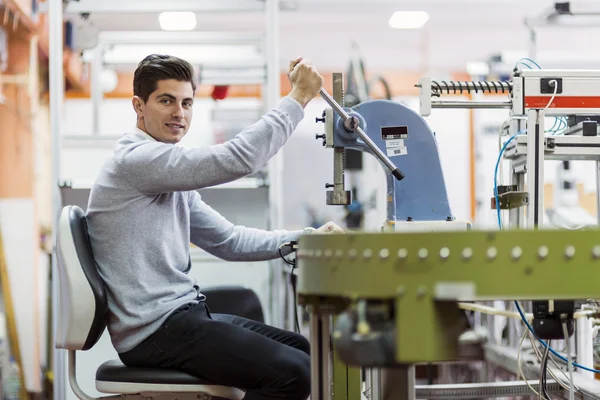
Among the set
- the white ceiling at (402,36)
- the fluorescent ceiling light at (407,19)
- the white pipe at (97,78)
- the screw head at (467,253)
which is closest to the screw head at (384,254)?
the screw head at (467,253)

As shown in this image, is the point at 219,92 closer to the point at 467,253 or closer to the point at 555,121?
the point at 555,121

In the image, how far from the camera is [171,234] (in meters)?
1.90

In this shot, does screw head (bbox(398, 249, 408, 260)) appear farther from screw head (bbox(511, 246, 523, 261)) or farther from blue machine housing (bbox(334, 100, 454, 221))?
blue machine housing (bbox(334, 100, 454, 221))

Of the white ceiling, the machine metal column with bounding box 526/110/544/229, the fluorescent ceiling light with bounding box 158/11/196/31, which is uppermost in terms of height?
the white ceiling

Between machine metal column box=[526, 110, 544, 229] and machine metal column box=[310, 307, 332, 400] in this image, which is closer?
machine metal column box=[310, 307, 332, 400]

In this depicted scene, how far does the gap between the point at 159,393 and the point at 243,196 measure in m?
1.38

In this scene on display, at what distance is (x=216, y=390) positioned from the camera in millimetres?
1693

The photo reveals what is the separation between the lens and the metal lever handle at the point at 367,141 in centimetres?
192

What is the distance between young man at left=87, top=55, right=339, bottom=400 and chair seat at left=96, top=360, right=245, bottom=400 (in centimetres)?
2

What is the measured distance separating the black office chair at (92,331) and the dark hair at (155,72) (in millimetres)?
415

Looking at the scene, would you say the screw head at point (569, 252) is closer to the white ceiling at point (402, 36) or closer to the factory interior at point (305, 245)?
the factory interior at point (305, 245)

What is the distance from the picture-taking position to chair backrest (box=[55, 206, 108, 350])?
68.8 inches

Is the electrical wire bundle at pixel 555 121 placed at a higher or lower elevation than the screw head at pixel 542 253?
higher

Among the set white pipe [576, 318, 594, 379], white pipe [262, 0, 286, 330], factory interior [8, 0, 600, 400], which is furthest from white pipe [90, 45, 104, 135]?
white pipe [576, 318, 594, 379]
